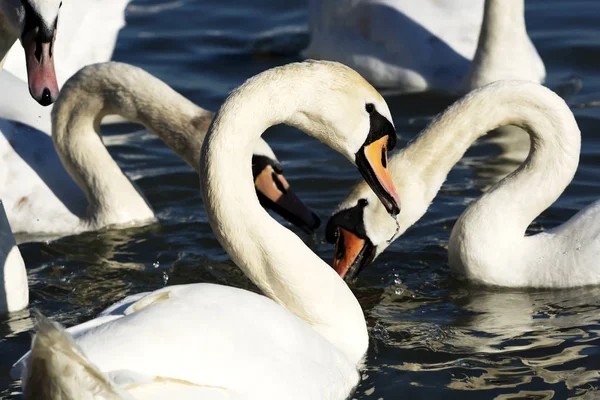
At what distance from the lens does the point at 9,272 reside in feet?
20.1

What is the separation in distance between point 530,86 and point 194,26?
19.1 feet

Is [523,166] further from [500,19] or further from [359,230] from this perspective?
[500,19]

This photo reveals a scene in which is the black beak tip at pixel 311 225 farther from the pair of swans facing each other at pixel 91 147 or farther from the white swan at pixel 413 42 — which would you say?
the white swan at pixel 413 42

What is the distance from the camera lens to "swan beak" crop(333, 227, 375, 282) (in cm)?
643

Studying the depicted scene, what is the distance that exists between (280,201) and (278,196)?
0.03 metres

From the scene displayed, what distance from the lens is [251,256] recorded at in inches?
209

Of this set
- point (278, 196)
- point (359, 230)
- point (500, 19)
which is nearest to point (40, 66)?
point (359, 230)

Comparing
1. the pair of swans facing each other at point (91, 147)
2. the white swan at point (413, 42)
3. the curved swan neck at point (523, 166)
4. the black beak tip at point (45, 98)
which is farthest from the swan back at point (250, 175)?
the white swan at point (413, 42)

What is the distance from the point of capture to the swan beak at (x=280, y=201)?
720cm

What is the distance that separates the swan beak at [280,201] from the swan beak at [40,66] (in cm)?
204

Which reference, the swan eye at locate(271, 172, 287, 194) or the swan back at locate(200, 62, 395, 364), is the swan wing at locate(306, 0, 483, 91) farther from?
the swan back at locate(200, 62, 395, 364)

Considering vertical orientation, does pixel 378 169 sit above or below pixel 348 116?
below

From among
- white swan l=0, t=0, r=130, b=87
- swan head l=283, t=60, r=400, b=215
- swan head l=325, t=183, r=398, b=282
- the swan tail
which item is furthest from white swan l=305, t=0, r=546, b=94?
the swan tail

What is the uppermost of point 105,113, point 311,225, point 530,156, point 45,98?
point 45,98
